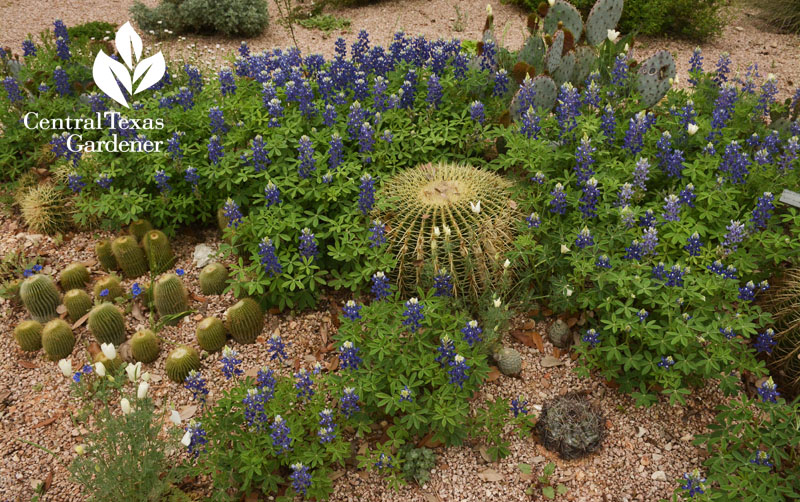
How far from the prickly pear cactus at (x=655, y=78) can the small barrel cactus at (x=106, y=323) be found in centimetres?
425

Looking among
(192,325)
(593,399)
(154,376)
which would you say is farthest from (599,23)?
(154,376)

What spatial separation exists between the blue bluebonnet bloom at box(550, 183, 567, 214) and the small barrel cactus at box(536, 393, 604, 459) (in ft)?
3.98

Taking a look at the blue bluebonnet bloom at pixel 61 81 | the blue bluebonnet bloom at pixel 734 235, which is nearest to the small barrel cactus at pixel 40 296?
the blue bluebonnet bloom at pixel 61 81

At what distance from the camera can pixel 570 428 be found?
3568 mm

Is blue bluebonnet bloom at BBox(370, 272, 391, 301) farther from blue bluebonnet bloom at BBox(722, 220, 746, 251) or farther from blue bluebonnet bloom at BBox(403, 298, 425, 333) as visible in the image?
blue bluebonnet bloom at BBox(722, 220, 746, 251)

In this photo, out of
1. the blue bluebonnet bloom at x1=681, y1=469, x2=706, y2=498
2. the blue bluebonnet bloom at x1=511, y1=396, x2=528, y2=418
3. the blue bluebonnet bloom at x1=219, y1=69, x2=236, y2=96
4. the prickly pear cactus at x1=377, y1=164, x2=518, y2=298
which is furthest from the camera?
the blue bluebonnet bloom at x1=219, y1=69, x2=236, y2=96

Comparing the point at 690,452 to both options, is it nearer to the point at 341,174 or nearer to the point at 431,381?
the point at 431,381

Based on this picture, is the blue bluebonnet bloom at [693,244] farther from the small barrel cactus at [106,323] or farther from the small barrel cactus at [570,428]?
the small barrel cactus at [106,323]

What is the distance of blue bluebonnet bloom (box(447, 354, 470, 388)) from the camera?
334cm

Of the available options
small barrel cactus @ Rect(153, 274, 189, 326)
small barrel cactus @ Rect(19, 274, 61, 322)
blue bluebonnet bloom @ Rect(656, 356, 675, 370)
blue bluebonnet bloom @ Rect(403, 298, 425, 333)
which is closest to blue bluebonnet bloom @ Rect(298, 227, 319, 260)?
blue bluebonnet bloom @ Rect(403, 298, 425, 333)

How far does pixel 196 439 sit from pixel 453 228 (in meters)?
1.96

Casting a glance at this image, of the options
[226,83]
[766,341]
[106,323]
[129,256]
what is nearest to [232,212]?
[129,256]

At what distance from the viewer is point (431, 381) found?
343cm

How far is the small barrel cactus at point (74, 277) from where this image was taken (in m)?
4.62
